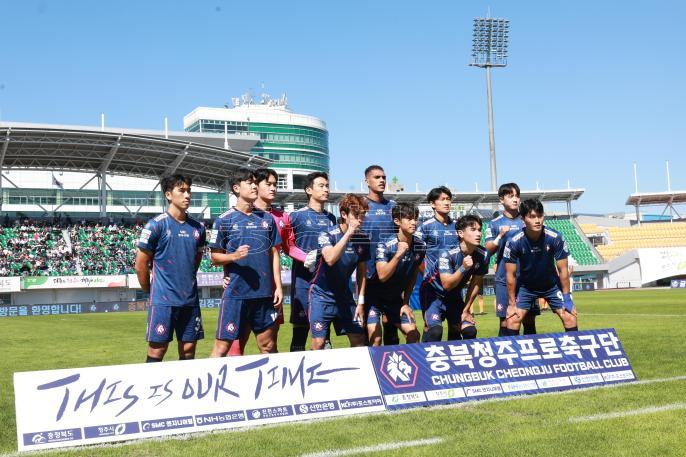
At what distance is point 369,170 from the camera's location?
877 cm

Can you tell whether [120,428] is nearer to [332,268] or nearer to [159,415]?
[159,415]

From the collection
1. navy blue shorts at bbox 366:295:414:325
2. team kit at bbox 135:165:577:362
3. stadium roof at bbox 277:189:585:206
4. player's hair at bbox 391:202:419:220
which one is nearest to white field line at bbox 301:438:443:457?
team kit at bbox 135:165:577:362

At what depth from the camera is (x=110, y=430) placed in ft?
19.4

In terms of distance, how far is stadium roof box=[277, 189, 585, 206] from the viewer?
55.4 meters

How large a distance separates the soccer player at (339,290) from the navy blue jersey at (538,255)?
220 centimetres

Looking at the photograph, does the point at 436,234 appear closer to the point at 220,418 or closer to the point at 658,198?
the point at 220,418

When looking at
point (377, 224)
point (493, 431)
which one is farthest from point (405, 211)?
point (493, 431)

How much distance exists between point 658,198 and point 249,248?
7691 centimetres

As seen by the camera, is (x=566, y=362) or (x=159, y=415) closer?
(x=159, y=415)

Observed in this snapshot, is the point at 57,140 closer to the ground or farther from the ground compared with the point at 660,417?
farther from the ground

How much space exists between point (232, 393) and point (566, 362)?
369cm

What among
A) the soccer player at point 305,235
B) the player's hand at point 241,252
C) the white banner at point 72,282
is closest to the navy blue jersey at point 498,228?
the soccer player at point 305,235

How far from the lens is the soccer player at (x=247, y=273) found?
7.57 metres

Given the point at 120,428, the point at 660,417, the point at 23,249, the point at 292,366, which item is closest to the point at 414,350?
the point at 292,366
